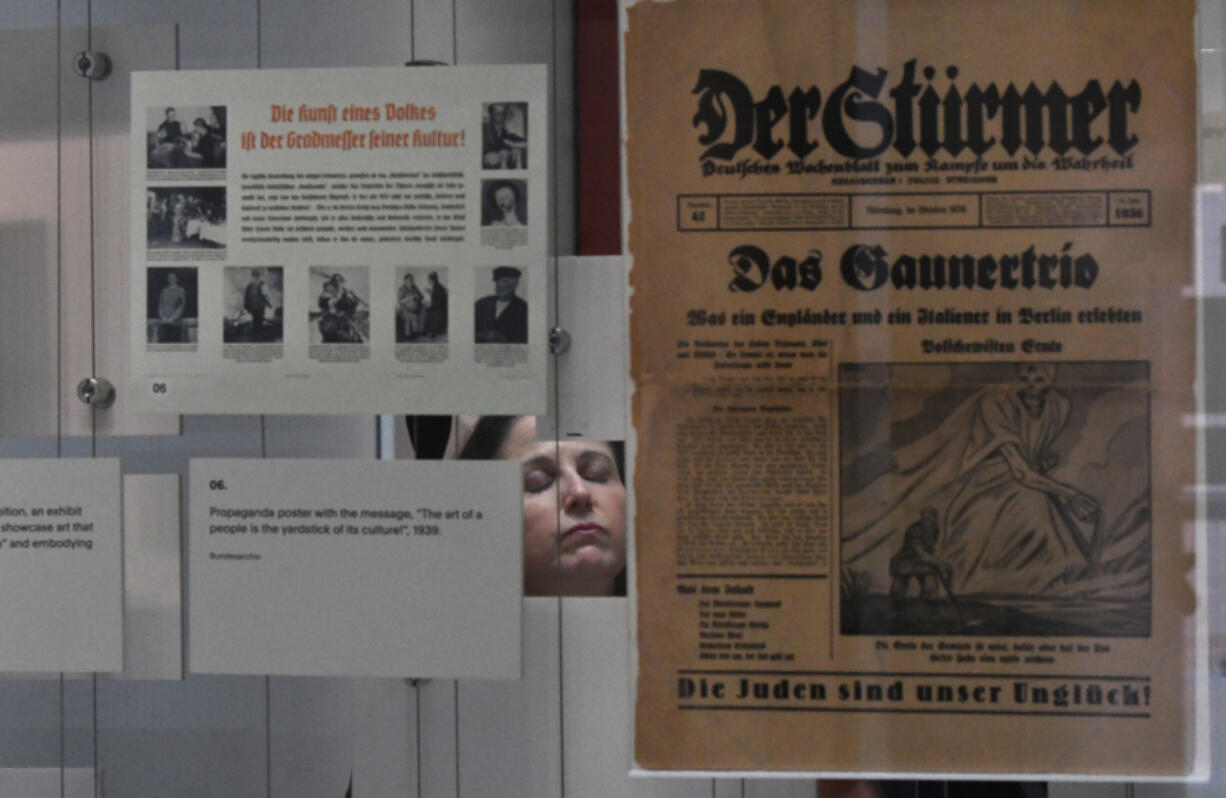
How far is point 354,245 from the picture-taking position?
3.75ft

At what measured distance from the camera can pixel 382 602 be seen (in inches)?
46.3

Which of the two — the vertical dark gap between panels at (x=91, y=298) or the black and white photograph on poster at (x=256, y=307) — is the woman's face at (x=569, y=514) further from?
the vertical dark gap between panels at (x=91, y=298)

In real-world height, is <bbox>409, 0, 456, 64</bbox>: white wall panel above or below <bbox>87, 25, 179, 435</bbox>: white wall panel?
above

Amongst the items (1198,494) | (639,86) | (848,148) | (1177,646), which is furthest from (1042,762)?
(639,86)

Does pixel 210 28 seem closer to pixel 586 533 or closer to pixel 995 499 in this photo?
pixel 586 533

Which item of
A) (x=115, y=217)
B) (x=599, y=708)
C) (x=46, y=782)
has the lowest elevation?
(x=46, y=782)

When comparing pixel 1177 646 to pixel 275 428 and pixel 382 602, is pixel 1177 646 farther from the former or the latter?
pixel 275 428

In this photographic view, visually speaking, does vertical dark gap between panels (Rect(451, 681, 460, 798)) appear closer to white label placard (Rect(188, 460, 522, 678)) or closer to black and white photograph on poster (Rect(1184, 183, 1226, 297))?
white label placard (Rect(188, 460, 522, 678))

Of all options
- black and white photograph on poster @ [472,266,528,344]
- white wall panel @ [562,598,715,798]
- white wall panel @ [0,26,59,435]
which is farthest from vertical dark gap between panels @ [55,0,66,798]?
white wall panel @ [562,598,715,798]

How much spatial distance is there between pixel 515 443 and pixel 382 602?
0.70 feet

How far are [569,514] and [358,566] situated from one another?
222mm

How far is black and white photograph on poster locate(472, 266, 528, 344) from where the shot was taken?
1136mm

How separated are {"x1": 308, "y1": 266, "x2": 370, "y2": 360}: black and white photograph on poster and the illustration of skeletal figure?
1.98 ft

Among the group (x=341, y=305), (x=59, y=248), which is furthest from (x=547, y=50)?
(x=59, y=248)
